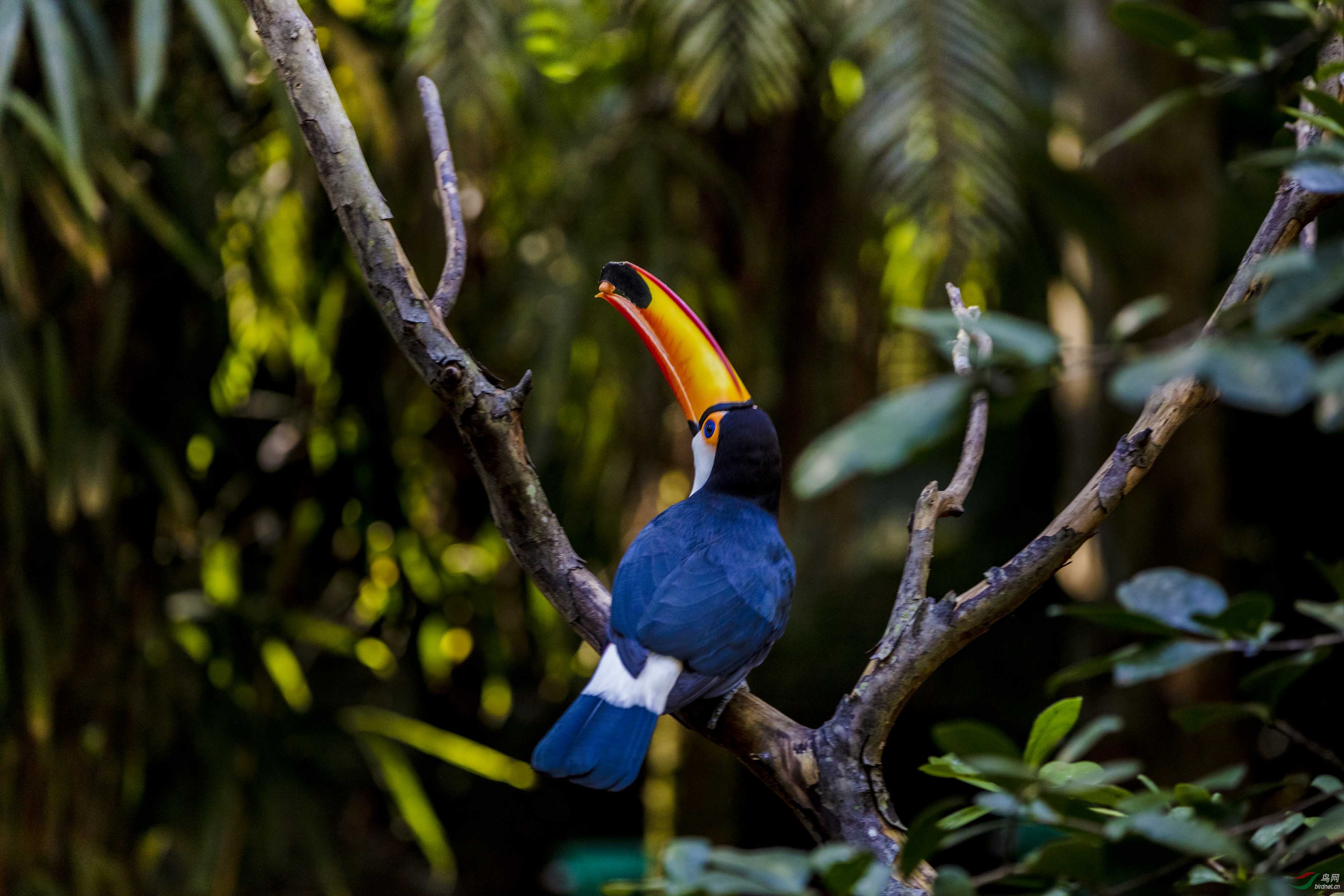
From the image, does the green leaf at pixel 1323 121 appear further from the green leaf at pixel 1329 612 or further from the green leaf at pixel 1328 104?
the green leaf at pixel 1329 612

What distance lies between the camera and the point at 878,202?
2.40 metres

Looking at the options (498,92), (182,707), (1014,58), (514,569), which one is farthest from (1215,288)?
(182,707)

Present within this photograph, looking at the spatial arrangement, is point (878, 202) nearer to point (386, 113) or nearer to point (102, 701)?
point (386, 113)

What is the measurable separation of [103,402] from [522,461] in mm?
1759

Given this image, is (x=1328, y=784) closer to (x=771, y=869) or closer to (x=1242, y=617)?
(x=1242, y=617)

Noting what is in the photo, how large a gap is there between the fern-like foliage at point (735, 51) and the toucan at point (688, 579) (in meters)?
0.94

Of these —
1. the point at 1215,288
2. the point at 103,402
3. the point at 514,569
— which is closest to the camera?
the point at 103,402

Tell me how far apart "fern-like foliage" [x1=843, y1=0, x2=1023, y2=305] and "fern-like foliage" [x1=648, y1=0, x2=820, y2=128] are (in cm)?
14

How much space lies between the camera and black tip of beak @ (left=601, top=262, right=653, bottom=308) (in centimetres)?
131

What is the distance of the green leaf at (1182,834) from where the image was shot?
0.51 metres

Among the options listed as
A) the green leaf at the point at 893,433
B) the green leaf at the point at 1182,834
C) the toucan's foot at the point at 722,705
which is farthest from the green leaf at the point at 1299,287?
the toucan's foot at the point at 722,705

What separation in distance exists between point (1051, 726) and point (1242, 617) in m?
0.23

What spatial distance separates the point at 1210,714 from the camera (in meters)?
0.61

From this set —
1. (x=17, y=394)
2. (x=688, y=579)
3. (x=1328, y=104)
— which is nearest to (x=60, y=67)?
(x=17, y=394)
